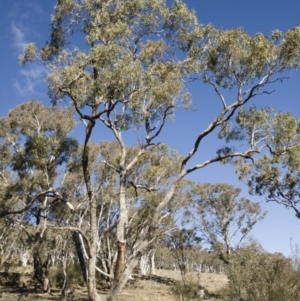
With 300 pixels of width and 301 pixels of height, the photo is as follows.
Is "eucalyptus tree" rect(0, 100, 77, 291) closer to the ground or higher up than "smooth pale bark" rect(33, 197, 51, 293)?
higher up

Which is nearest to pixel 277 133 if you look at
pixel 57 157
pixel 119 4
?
pixel 119 4

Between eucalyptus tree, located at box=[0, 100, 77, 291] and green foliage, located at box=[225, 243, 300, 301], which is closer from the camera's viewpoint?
green foliage, located at box=[225, 243, 300, 301]

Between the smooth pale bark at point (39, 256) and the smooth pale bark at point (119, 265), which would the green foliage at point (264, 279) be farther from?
the smooth pale bark at point (39, 256)

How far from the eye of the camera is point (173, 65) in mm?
11781

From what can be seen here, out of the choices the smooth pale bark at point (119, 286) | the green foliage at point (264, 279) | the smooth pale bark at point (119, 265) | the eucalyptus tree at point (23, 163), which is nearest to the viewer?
the smooth pale bark at point (119, 286)

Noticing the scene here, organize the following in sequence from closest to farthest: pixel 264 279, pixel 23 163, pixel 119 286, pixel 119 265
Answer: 1. pixel 119 286
2. pixel 119 265
3. pixel 264 279
4. pixel 23 163

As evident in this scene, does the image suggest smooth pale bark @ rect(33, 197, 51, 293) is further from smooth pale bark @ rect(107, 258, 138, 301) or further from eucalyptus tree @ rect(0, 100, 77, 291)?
smooth pale bark @ rect(107, 258, 138, 301)

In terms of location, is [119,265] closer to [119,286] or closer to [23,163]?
[119,286]

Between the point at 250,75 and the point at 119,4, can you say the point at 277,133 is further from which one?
the point at 119,4

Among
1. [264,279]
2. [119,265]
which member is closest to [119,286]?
[119,265]

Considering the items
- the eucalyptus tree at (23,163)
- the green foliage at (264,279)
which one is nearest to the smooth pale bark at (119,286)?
the green foliage at (264,279)

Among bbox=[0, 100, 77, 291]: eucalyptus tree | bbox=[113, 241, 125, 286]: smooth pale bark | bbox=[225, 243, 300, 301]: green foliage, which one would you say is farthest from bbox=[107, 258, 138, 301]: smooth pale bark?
bbox=[0, 100, 77, 291]: eucalyptus tree

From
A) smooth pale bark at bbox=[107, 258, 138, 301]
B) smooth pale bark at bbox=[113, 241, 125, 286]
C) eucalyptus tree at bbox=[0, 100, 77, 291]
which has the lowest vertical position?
smooth pale bark at bbox=[107, 258, 138, 301]

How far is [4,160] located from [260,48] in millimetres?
17491
